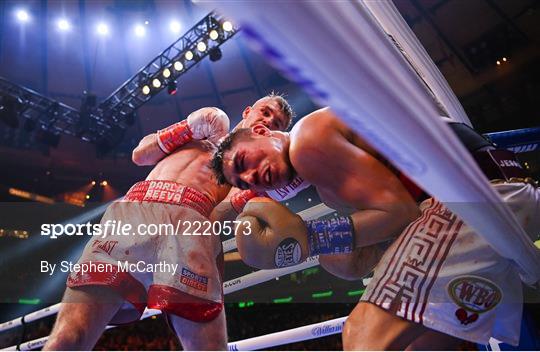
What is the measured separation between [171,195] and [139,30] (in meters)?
7.12

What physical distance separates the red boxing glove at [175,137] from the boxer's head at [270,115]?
204 mm

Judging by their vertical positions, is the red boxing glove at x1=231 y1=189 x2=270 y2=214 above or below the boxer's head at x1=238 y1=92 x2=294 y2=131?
below

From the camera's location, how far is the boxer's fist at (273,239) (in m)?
1.13

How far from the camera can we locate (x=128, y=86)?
6.50 m

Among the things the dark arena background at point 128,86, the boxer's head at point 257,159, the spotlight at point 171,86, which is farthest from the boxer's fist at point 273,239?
the spotlight at point 171,86

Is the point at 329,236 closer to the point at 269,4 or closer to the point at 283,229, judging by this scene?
the point at 283,229

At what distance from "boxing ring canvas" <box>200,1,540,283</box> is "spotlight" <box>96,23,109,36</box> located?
307 inches

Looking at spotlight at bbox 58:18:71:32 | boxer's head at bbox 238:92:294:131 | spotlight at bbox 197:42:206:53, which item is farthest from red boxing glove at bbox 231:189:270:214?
spotlight at bbox 58:18:71:32

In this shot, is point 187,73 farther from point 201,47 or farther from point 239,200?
point 239,200

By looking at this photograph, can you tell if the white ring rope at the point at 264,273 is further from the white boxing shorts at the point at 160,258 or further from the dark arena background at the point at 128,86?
the dark arena background at the point at 128,86

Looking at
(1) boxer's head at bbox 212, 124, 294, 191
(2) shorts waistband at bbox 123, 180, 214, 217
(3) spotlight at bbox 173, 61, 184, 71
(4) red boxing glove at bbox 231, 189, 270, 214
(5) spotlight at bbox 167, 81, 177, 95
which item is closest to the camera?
(1) boxer's head at bbox 212, 124, 294, 191

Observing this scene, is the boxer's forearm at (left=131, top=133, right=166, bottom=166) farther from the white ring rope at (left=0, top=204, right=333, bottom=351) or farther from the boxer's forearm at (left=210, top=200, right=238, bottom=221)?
the white ring rope at (left=0, top=204, right=333, bottom=351)

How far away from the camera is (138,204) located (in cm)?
148

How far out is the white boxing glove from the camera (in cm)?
155
